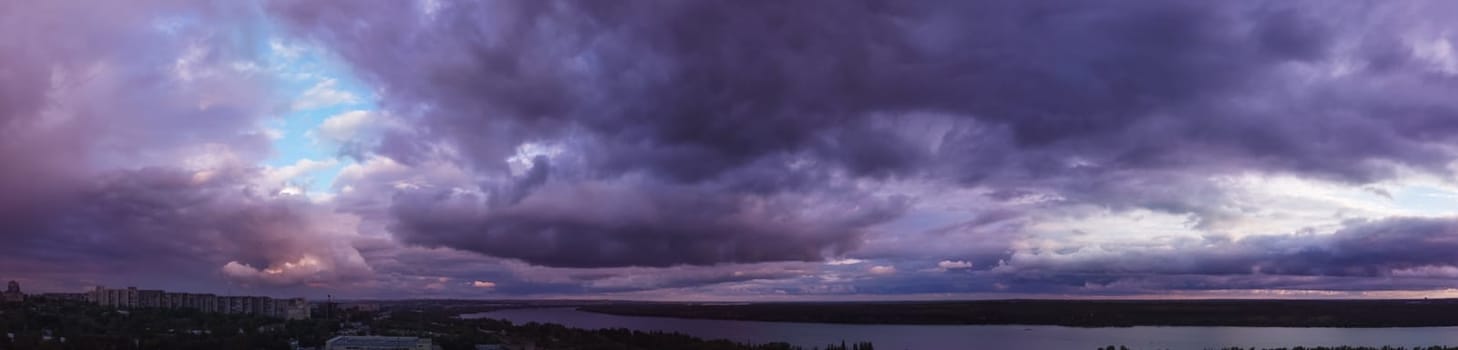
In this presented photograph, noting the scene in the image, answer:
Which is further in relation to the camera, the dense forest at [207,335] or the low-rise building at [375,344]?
the low-rise building at [375,344]

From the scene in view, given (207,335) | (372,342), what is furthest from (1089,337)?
(207,335)

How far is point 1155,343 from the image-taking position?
452ft

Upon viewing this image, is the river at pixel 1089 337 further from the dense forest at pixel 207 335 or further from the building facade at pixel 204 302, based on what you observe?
the building facade at pixel 204 302

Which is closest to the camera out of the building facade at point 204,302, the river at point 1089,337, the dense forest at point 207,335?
the dense forest at point 207,335

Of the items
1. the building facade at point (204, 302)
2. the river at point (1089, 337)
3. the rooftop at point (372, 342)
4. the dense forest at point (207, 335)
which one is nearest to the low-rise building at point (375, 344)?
Result: the rooftop at point (372, 342)

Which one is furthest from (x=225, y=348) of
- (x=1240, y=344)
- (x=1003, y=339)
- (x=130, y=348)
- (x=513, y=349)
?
(x=1240, y=344)

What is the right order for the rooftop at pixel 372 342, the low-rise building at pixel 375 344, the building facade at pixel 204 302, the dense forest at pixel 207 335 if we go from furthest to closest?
the building facade at pixel 204 302 → the rooftop at pixel 372 342 → the low-rise building at pixel 375 344 → the dense forest at pixel 207 335

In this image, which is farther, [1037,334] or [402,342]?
[1037,334]

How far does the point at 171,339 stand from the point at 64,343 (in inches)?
369

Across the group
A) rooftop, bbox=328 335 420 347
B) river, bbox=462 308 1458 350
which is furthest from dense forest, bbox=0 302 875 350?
river, bbox=462 308 1458 350

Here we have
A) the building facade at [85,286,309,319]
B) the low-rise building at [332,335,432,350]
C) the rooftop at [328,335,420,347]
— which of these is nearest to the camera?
the low-rise building at [332,335,432,350]

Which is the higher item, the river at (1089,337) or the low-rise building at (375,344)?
the low-rise building at (375,344)

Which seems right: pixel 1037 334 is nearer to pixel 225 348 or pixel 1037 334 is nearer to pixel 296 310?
pixel 296 310

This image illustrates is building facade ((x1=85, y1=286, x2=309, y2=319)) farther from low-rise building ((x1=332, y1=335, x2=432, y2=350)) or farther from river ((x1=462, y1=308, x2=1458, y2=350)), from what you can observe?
low-rise building ((x1=332, y1=335, x2=432, y2=350))
